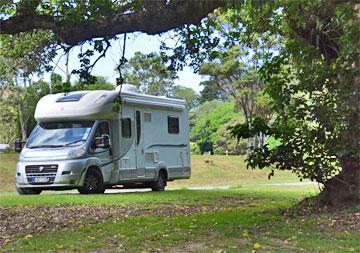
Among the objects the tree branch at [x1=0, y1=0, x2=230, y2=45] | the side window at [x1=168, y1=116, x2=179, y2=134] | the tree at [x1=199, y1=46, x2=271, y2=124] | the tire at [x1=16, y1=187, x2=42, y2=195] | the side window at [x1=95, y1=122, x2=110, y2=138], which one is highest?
the tree at [x1=199, y1=46, x2=271, y2=124]

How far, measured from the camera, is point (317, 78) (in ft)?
33.0

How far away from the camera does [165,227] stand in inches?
364

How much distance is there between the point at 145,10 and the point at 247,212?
14.1ft

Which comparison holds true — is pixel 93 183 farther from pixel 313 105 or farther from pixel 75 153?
pixel 313 105

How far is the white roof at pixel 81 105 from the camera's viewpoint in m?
17.1

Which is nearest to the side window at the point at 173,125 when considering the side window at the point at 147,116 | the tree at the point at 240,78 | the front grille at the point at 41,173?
the side window at the point at 147,116

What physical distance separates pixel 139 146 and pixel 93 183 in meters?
1.98

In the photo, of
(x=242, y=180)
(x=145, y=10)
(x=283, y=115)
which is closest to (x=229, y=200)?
(x=283, y=115)

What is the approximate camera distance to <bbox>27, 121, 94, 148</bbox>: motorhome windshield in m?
17.1

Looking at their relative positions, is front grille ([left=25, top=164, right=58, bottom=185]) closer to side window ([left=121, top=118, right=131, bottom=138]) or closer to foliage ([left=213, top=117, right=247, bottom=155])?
side window ([left=121, top=118, right=131, bottom=138])

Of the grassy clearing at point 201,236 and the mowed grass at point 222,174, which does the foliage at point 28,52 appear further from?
the mowed grass at point 222,174

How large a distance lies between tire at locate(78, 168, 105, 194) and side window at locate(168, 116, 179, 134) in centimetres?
366

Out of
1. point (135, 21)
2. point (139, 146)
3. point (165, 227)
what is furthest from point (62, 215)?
point (139, 146)

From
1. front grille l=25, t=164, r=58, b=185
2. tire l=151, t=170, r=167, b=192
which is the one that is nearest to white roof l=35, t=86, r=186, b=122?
front grille l=25, t=164, r=58, b=185
